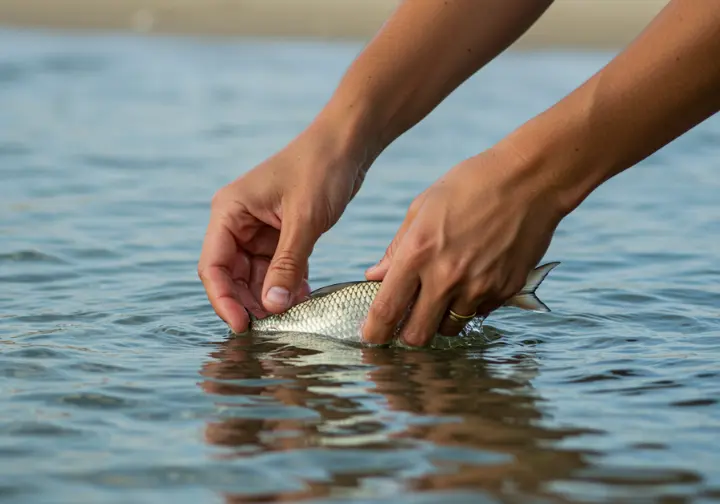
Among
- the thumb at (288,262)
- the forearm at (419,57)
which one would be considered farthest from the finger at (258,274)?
the forearm at (419,57)

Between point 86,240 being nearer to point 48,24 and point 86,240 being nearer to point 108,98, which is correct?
point 108,98

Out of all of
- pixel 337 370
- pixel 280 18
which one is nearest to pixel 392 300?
pixel 337 370

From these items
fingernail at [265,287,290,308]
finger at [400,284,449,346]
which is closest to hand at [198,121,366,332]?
fingernail at [265,287,290,308]

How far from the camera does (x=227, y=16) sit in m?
25.9

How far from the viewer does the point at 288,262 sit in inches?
182

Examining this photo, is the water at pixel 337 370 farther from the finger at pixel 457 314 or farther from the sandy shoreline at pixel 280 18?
the sandy shoreline at pixel 280 18

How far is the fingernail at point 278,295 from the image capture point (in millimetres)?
4676

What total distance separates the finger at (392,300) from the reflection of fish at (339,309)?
0.38 m

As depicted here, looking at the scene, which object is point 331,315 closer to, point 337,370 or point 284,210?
point 337,370

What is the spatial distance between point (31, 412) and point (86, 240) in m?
3.66

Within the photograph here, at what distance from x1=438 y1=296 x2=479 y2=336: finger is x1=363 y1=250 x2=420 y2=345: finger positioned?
0.50 ft

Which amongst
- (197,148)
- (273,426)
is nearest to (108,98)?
(197,148)

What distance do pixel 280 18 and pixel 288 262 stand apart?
22012 mm

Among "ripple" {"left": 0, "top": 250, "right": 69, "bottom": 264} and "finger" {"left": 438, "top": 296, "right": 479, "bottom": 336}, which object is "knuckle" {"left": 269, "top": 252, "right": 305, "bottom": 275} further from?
"ripple" {"left": 0, "top": 250, "right": 69, "bottom": 264}
